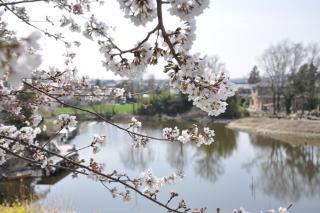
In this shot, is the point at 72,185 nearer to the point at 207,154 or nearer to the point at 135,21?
the point at 207,154

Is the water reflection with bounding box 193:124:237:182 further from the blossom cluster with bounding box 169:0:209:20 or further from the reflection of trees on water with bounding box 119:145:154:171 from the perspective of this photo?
the blossom cluster with bounding box 169:0:209:20

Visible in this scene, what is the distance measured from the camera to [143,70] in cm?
146

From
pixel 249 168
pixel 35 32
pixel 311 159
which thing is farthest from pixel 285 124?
pixel 35 32

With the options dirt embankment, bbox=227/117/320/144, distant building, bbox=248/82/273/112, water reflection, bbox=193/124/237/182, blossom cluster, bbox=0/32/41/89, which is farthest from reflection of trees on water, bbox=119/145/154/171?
distant building, bbox=248/82/273/112

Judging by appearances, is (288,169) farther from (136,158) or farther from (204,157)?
(136,158)

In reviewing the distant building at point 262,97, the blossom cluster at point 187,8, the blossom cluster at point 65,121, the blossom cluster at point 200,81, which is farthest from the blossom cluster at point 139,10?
the distant building at point 262,97

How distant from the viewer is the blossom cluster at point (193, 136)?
8.12ft

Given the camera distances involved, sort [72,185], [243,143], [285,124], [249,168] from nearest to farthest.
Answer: [72,185] < [249,168] < [243,143] < [285,124]

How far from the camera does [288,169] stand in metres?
16.3

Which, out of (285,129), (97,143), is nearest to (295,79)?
(285,129)

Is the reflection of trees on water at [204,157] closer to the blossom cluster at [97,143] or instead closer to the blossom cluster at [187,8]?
the blossom cluster at [97,143]

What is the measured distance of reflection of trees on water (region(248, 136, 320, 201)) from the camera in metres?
13.1

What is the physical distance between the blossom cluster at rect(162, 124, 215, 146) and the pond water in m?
5.07

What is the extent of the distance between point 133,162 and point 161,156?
1669 millimetres
